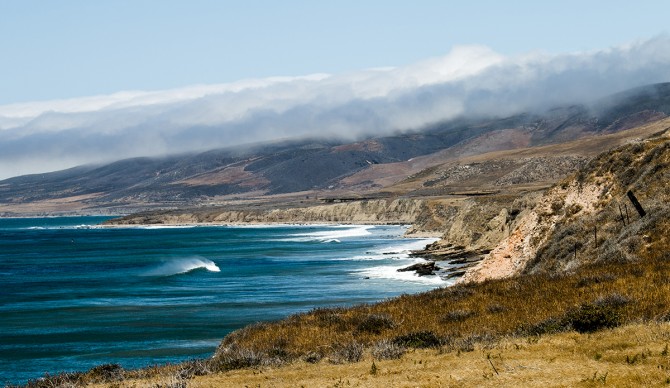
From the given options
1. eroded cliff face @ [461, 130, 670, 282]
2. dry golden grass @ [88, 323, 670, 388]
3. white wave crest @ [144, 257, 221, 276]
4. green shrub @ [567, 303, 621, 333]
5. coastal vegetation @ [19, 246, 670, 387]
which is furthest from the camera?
white wave crest @ [144, 257, 221, 276]

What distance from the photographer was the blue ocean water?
38625 mm

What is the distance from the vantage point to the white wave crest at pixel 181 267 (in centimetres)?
8894

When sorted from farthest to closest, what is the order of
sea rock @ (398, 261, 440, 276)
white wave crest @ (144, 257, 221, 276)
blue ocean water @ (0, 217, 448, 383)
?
white wave crest @ (144, 257, 221, 276) → sea rock @ (398, 261, 440, 276) → blue ocean water @ (0, 217, 448, 383)

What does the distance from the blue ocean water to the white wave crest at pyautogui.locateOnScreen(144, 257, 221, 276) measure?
0.78 feet

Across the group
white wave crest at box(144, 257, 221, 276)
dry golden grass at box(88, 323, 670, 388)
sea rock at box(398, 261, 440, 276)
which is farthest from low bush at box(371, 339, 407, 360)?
white wave crest at box(144, 257, 221, 276)

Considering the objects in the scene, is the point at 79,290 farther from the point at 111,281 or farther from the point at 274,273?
the point at 274,273

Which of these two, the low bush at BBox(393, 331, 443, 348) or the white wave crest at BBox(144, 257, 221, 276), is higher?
the low bush at BBox(393, 331, 443, 348)

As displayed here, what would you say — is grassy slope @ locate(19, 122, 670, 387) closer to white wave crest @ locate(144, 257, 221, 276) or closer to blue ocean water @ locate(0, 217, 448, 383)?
blue ocean water @ locate(0, 217, 448, 383)

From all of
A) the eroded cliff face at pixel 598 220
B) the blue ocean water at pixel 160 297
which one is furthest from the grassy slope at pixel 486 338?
the blue ocean water at pixel 160 297

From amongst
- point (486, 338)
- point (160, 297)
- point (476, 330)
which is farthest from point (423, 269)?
point (486, 338)

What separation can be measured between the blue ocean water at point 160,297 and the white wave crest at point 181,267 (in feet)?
0.78

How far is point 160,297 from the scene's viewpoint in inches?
2502

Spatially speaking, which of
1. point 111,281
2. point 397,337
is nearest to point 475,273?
point 397,337

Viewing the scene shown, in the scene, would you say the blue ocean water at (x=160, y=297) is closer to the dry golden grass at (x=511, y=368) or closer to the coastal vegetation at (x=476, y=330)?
the coastal vegetation at (x=476, y=330)
